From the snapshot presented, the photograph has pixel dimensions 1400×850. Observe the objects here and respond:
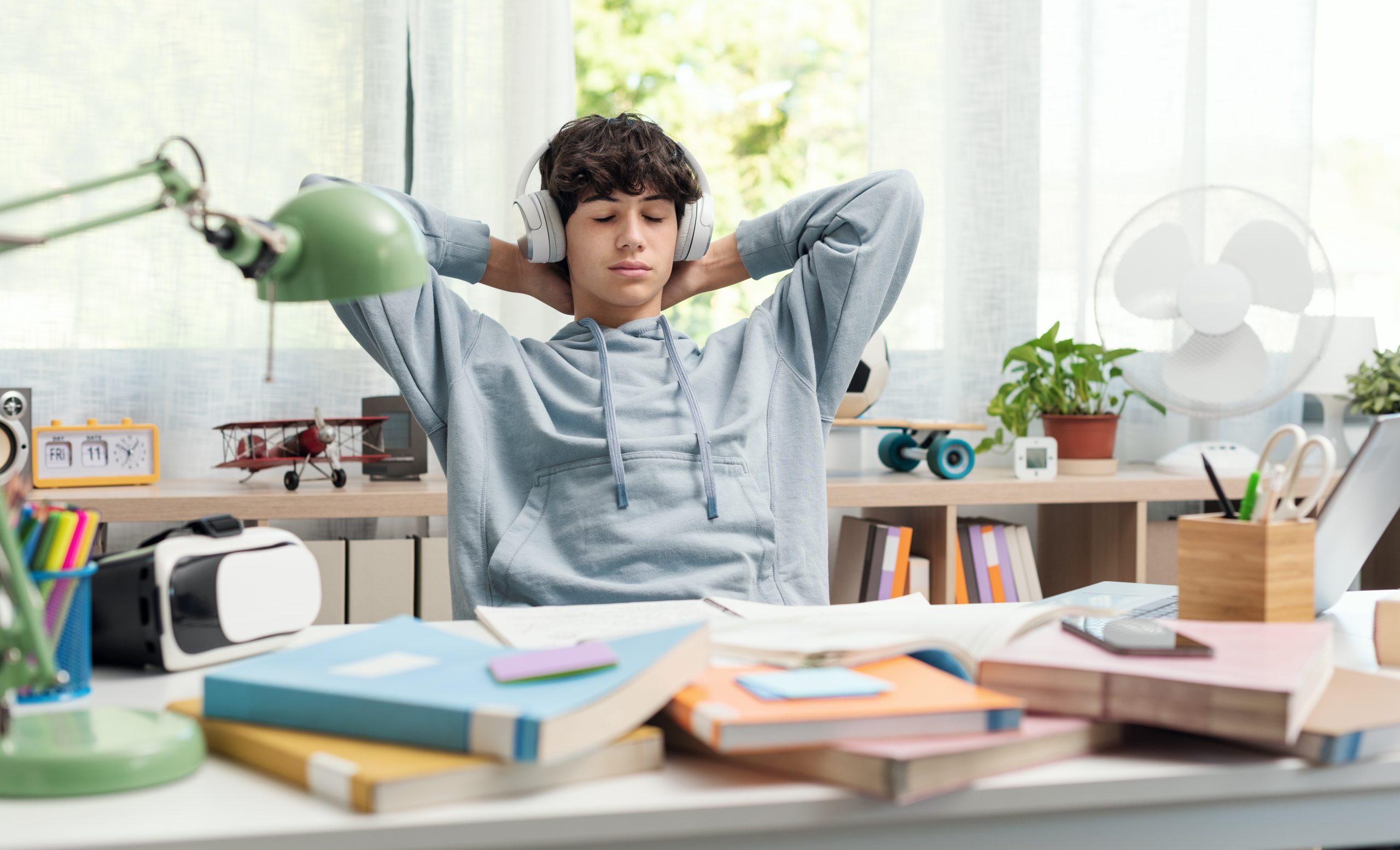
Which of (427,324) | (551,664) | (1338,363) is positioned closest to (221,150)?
(427,324)

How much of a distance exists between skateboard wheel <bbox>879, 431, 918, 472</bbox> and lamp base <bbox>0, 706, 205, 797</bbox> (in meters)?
1.80

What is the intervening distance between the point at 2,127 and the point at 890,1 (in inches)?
72.7

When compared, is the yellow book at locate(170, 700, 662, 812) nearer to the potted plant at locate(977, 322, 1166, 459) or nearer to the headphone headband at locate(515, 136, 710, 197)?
the headphone headband at locate(515, 136, 710, 197)

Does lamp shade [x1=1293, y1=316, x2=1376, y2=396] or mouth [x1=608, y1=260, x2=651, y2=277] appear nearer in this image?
mouth [x1=608, y1=260, x2=651, y2=277]

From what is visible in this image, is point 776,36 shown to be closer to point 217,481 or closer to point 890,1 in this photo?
point 890,1

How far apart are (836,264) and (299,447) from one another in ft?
3.52

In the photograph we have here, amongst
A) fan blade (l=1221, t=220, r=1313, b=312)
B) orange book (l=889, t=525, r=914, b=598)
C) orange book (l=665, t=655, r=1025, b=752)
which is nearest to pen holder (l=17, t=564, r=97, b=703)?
orange book (l=665, t=655, r=1025, b=752)

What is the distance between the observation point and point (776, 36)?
108 inches

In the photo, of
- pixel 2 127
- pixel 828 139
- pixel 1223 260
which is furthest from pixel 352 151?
pixel 1223 260

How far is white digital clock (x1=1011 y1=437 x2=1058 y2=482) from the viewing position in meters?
2.10

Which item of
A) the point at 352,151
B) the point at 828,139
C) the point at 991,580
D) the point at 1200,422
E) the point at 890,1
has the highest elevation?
the point at 890,1

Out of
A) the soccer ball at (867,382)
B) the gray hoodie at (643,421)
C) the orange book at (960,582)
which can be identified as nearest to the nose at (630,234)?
the gray hoodie at (643,421)

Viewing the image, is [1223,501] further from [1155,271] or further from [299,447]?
[299,447]

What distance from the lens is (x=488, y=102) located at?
7.18 ft
